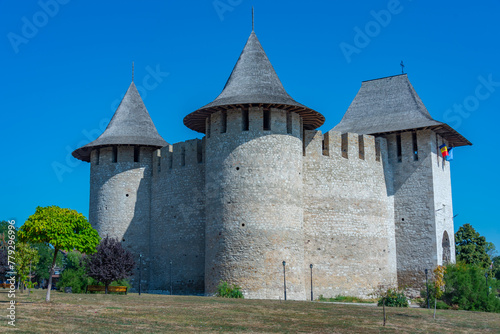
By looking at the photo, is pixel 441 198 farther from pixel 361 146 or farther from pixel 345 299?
pixel 345 299

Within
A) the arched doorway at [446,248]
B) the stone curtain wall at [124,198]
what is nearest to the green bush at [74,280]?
the stone curtain wall at [124,198]

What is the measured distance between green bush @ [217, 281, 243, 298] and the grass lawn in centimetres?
237

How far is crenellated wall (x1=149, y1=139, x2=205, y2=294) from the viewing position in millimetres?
27062

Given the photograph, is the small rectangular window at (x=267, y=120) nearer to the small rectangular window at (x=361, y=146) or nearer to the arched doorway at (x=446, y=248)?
the small rectangular window at (x=361, y=146)

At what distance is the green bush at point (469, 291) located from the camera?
2309cm

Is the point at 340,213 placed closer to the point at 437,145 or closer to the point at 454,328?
the point at 437,145

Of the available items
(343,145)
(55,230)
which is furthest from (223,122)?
(55,230)

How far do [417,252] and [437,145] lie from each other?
536 centimetres

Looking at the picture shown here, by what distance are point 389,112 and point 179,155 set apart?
1067 centimetres

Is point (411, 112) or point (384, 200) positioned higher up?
point (411, 112)

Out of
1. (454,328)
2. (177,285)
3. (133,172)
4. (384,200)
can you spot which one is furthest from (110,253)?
(454,328)

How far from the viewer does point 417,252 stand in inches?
1089

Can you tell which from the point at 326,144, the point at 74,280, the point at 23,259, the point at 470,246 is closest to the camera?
the point at 23,259

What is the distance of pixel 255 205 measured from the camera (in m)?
23.5
